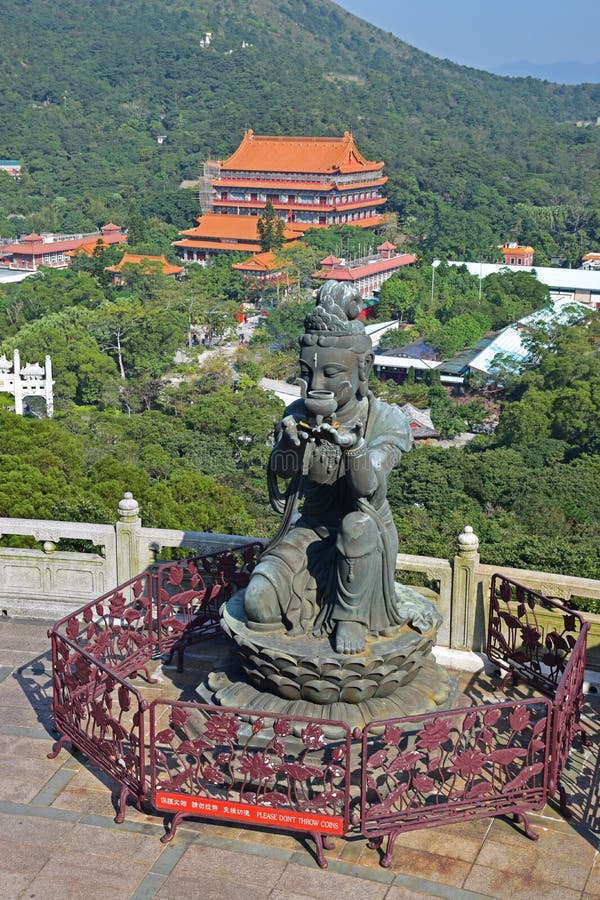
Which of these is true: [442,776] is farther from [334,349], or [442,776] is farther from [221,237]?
[221,237]

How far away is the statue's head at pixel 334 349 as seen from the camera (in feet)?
23.0

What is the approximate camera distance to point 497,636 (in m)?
8.23

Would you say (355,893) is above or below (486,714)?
below

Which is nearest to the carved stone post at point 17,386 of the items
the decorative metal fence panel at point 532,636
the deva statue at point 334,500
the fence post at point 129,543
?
the fence post at point 129,543

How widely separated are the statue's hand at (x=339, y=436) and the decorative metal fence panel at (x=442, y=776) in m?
1.66

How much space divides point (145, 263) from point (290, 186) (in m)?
22.9

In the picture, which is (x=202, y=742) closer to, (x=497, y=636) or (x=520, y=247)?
(x=497, y=636)

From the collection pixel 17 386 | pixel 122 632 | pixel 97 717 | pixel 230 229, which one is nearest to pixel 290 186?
pixel 230 229

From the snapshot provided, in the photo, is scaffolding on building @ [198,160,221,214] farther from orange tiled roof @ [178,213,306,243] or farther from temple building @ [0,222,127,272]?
temple building @ [0,222,127,272]

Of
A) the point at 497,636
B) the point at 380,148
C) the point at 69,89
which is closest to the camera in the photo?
the point at 497,636

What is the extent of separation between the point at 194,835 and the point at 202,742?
2.00ft

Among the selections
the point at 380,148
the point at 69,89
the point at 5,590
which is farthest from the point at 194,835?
the point at 69,89

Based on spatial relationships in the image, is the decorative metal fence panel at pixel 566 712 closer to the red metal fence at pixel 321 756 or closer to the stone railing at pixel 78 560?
the red metal fence at pixel 321 756

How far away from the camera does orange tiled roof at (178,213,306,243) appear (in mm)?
71188
